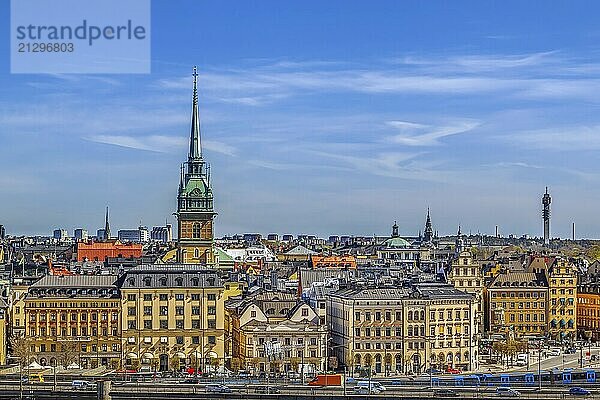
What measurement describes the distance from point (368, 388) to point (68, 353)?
18.0 metres

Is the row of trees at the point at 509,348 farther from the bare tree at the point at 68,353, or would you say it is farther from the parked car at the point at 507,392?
the parked car at the point at 507,392

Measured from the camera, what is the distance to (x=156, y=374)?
52.9 meters

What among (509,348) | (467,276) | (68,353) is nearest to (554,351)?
(509,348)

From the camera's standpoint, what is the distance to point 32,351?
5741 cm

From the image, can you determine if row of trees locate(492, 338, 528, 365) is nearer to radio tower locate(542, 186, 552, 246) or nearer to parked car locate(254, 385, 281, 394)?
parked car locate(254, 385, 281, 394)

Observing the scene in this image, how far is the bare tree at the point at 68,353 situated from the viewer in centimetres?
5644

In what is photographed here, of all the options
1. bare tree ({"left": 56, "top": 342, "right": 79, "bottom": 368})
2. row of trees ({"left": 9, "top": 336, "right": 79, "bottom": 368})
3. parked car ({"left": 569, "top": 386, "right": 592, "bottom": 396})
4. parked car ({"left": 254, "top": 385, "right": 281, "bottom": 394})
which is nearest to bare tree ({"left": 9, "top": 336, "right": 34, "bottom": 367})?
row of trees ({"left": 9, "top": 336, "right": 79, "bottom": 368})

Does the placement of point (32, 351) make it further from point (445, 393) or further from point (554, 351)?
point (554, 351)

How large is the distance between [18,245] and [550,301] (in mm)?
80580

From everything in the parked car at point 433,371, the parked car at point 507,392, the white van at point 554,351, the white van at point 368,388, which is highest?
the parked car at point 507,392

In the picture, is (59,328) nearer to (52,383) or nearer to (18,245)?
(52,383)

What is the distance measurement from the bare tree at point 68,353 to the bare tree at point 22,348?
3.71 feet

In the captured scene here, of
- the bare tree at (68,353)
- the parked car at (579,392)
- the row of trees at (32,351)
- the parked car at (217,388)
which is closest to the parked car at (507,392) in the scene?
the parked car at (579,392)

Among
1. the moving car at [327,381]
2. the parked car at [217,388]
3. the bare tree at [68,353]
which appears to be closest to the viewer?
the parked car at [217,388]
